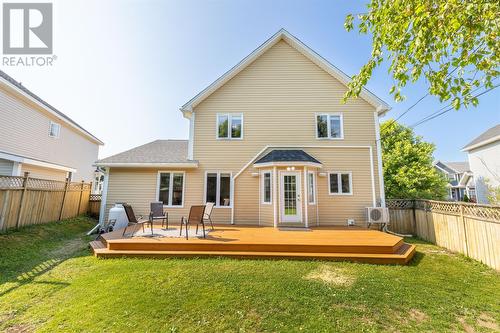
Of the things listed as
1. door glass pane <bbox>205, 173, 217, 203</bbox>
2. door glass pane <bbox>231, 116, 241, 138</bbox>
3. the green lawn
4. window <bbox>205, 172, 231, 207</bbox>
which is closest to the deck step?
the green lawn

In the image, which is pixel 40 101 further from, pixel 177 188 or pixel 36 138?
pixel 177 188

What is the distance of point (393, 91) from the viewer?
445 cm

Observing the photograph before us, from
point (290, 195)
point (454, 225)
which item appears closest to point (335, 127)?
point (290, 195)

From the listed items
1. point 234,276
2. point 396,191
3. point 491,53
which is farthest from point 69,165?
point 396,191

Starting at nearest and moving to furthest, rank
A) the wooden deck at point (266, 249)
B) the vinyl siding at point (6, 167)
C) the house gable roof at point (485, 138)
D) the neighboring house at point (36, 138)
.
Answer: the wooden deck at point (266, 249) → the vinyl siding at point (6, 167) → the neighboring house at point (36, 138) → the house gable roof at point (485, 138)

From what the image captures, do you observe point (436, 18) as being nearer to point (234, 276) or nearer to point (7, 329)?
point (234, 276)

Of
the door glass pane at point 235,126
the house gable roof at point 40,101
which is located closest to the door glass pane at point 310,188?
the door glass pane at point 235,126

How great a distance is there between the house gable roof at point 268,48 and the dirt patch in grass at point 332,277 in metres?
8.91

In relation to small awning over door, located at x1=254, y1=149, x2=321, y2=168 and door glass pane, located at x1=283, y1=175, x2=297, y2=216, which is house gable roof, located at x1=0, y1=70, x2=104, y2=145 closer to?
small awning over door, located at x1=254, y1=149, x2=321, y2=168

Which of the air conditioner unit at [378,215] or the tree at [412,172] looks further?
the tree at [412,172]

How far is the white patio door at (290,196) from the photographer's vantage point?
31.5ft

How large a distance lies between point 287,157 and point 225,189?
11.3ft

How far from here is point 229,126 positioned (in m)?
11.3
